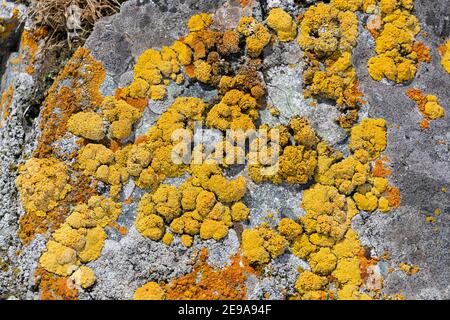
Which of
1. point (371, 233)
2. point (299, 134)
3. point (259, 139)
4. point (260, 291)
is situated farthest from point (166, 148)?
point (371, 233)

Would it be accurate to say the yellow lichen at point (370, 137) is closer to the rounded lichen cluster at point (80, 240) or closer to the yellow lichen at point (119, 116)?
the yellow lichen at point (119, 116)

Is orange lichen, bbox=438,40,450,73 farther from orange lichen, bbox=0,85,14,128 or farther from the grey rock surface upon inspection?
orange lichen, bbox=0,85,14,128

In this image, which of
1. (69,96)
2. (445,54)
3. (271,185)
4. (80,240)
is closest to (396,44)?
(445,54)

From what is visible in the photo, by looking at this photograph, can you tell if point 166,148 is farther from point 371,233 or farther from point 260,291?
point 371,233

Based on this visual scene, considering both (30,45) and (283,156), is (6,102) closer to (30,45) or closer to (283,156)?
(30,45)

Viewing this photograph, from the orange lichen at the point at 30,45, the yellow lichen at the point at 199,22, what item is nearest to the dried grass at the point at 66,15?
the orange lichen at the point at 30,45

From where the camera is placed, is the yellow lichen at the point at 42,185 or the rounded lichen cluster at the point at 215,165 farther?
the yellow lichen at the point at 42,185

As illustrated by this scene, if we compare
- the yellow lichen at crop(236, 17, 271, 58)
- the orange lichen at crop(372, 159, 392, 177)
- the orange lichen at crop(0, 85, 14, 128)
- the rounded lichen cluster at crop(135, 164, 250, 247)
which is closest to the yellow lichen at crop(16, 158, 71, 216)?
the rounded lichen cluster at crop(135, 164, 250, 247)

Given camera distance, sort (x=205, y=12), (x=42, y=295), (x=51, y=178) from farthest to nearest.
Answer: (x=205, y=12) → (x=51, y=178) → (x=42, y=295)

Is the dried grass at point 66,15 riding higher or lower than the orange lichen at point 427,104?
higher
